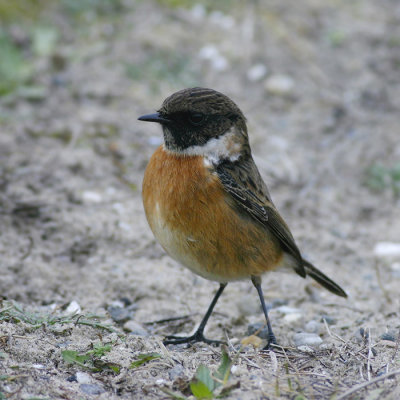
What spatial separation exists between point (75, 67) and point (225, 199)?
5063 millimetres

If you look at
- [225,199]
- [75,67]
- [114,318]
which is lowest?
[114,318]

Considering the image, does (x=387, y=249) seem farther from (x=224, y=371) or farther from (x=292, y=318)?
(x=224, y=371)

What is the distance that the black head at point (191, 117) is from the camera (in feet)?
16.2

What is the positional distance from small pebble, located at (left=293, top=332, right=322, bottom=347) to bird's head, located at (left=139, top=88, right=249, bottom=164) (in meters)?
1.53

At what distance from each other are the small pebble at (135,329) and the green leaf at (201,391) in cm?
148

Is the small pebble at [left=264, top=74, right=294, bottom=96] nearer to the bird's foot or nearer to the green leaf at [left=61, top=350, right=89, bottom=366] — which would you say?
the bird's foot

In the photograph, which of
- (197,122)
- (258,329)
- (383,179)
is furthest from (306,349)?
(383,179)

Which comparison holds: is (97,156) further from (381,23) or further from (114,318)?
(381,23)

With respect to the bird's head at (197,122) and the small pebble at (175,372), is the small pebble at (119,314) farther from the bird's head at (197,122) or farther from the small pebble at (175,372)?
the bird's head at (197,122)

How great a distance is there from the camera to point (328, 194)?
793 cm

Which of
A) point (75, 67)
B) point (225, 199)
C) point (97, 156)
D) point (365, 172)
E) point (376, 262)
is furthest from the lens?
point (75, 67)

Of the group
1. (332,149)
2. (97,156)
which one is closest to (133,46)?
(97,156)

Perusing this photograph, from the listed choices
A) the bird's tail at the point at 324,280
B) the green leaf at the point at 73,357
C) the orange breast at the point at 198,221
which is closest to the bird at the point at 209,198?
the orange breast at the point at 198,221

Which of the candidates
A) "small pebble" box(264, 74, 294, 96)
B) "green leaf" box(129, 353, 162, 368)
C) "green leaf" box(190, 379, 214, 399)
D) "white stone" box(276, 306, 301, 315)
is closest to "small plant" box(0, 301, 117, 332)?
"green leaf" box(129, 353, 162, 368)
